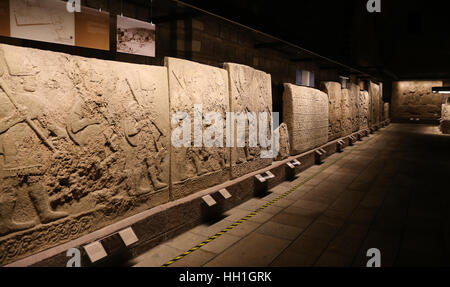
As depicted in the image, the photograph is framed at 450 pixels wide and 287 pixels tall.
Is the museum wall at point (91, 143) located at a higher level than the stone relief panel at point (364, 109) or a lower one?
lower

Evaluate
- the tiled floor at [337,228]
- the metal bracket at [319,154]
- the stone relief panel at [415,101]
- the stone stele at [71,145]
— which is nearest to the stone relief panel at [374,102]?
the stone relief panel at [415,101]

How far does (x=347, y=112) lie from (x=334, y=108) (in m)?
1.63

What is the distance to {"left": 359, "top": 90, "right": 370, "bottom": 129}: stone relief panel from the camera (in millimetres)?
12367

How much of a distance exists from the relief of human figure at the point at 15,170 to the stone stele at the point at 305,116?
485 centimetres

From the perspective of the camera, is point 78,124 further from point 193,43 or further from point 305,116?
point 305,116

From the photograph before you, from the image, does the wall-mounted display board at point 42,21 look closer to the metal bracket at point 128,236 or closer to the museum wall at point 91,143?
the museum wall at point 91,143

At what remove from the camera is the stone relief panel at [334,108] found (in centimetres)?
870

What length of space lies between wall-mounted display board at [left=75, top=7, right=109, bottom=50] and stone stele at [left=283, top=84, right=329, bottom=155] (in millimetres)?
3804

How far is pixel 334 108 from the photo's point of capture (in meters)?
9.04

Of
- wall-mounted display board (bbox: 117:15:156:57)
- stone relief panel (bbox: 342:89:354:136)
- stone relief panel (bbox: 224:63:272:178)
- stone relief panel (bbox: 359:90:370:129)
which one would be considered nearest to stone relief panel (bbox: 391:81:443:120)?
stone relief panel (bbox: 359:90:370:129)

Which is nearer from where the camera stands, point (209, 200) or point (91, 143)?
point (91, 143)

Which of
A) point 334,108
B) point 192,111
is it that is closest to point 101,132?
point 192,111

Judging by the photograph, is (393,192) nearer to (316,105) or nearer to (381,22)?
(316,105)
